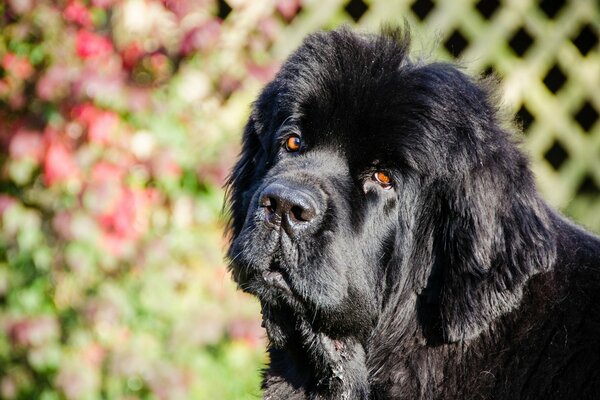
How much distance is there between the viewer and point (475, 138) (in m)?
2.67

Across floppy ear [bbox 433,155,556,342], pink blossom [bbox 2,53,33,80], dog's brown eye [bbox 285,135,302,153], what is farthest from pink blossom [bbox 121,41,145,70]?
floppy ear [bbox 433,155,556,342]

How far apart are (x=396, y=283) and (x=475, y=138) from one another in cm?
52

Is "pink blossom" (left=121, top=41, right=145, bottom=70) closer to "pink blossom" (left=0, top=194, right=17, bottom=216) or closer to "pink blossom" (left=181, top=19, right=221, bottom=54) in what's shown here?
"pink blossom" (left=181, top=19, right=221, bottom=54)

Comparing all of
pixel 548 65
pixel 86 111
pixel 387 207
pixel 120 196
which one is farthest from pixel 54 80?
pixel 548 65

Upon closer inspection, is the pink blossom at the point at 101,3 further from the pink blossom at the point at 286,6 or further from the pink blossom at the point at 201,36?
the pink blossom at the point at 286,6

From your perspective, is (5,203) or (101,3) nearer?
(101,3)

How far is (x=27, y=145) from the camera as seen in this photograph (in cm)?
464

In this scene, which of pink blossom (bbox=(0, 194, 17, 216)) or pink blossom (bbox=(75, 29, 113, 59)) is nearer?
pink blossom (bbox=(75, 29, 113, 59))

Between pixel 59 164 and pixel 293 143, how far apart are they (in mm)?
2123

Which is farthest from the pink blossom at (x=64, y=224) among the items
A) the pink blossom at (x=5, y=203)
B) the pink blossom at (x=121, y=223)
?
the pink blossom at (x=5, y=203)

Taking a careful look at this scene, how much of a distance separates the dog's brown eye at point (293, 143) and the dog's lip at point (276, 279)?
471mm

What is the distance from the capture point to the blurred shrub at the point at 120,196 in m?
4.68

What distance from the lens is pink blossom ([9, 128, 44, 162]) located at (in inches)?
182

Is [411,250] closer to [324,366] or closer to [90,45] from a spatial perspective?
[324,366]
